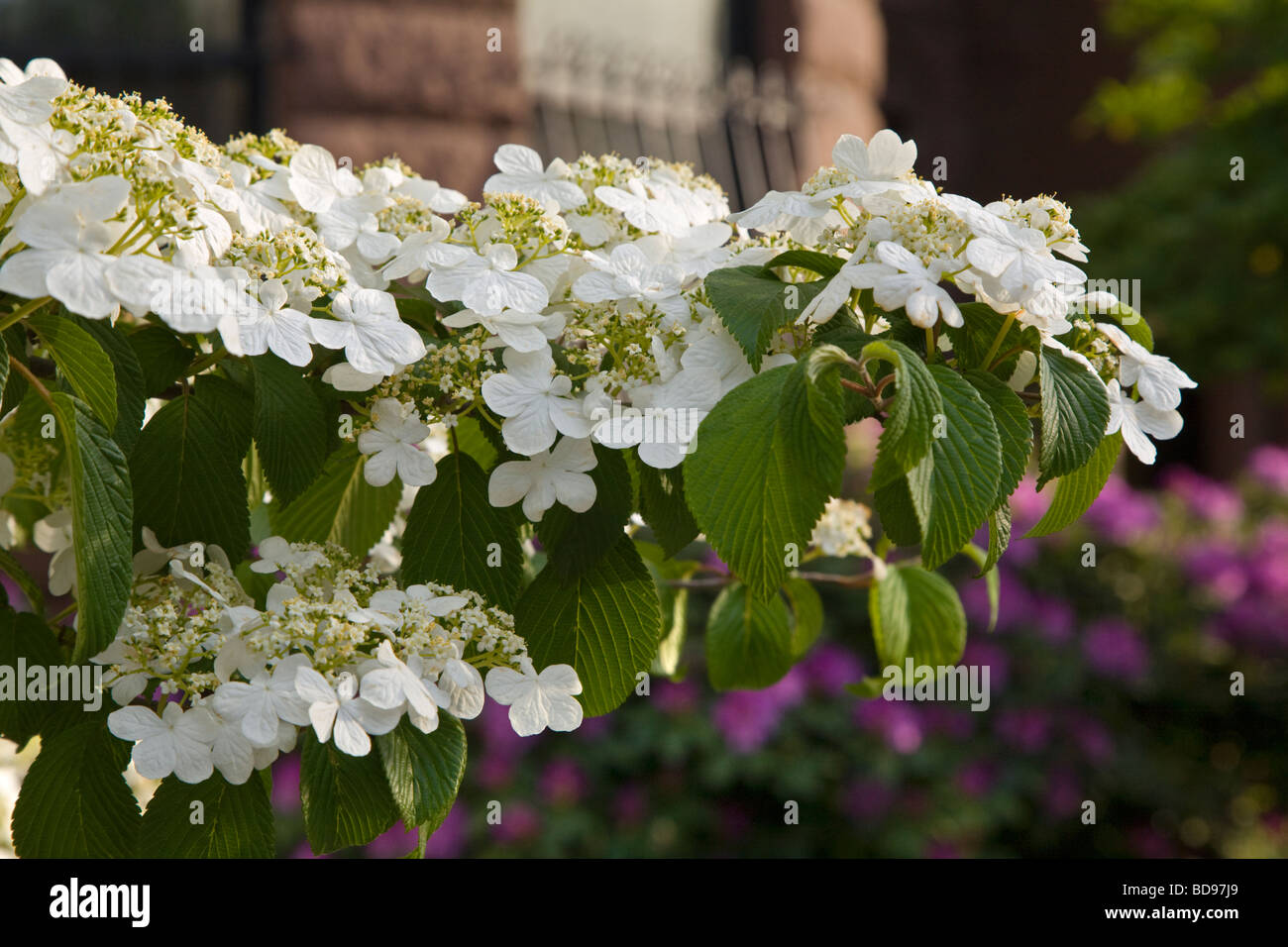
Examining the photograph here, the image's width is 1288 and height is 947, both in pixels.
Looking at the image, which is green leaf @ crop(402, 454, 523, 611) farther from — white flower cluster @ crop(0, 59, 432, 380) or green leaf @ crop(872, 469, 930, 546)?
green leaf @ crop(872, 469, 930, 546)

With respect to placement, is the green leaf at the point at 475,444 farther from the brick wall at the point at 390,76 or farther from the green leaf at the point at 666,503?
the brick wall at the point at 390,76

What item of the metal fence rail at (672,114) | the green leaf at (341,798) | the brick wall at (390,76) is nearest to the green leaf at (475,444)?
the green leaf at (341,798)

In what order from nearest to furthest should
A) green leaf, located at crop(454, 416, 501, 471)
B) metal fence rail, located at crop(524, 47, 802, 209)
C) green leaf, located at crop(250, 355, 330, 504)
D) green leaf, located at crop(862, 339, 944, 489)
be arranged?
1. green leaf, located at crop(862, 339, 944, 489)
2. green leaf, located at crop(250, 355, 330, 504)
3. green leaf, located at crop(454, 416, 501, 471)
4. metal fence rail, located at crop(524, 47, 802, 209)

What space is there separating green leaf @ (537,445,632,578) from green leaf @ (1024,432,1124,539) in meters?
0.22

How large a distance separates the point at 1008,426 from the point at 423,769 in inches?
13.2

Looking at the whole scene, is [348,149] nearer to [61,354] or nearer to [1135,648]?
[1135,648]

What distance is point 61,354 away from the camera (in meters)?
0.58

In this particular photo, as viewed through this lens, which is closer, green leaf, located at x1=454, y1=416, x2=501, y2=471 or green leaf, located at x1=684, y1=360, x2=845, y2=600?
green leaf, located at x1=684, y1=360, x2=845, y2=600

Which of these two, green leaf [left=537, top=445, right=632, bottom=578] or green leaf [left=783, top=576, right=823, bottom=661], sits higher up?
green leaf [left=537, top=445, right=632, bottom=578]

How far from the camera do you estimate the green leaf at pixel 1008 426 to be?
1.94 ft

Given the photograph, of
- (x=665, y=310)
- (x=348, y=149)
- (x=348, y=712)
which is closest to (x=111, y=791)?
(x=348, y=712)

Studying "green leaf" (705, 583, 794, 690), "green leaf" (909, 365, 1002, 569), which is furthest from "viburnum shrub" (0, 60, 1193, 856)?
"green leaf" (705, 583, 794, 690)

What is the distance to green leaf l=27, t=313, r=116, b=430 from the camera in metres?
0.58

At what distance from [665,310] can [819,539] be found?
1.31 feet
